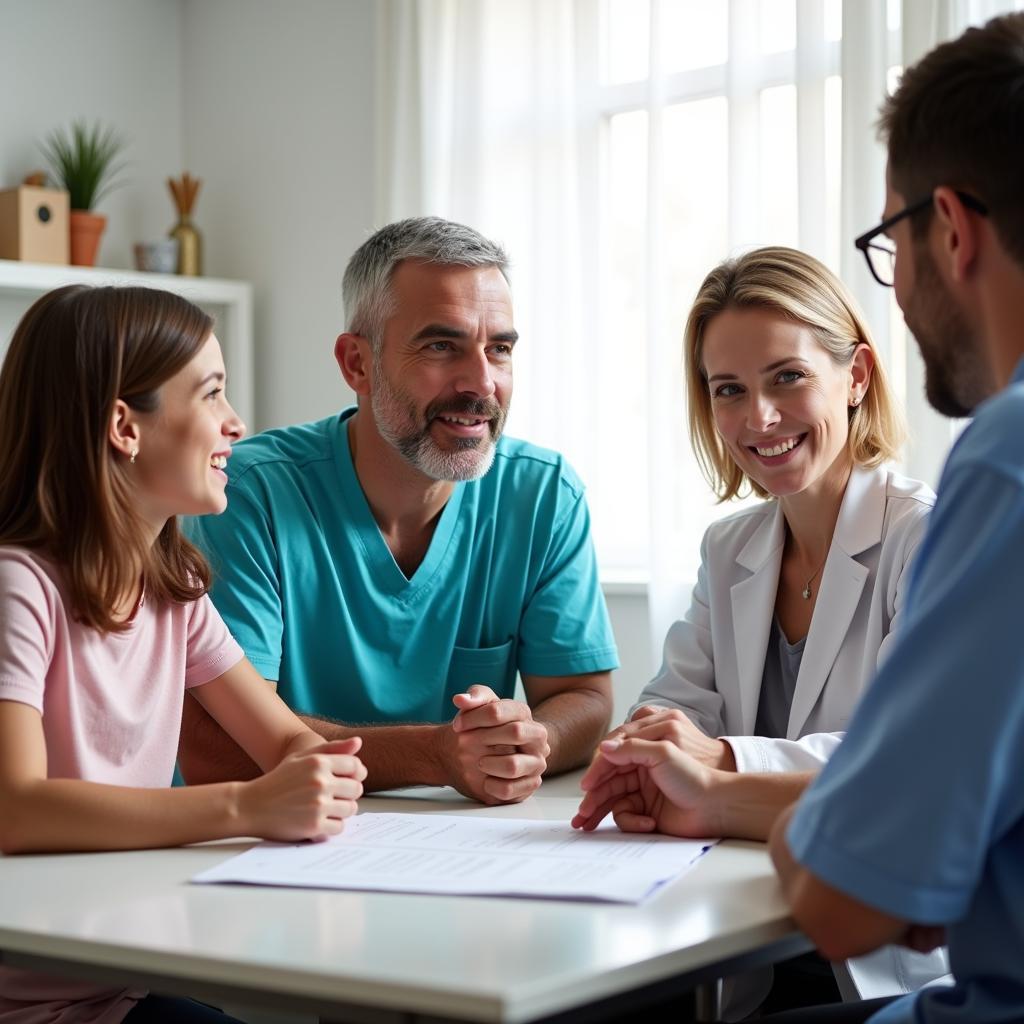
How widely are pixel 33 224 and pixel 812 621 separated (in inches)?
123

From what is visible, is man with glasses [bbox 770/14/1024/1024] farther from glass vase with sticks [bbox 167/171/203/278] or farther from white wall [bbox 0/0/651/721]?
glass vase with sticks [bbox 167/171/203/278]

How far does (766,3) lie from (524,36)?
0.81 meters

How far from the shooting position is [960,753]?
930mm

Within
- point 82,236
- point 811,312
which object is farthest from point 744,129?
point 82,236

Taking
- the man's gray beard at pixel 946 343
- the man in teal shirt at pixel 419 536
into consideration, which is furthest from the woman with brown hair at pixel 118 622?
the man's gray beard at pixel 946 343

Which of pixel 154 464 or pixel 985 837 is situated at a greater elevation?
pixel 154 464

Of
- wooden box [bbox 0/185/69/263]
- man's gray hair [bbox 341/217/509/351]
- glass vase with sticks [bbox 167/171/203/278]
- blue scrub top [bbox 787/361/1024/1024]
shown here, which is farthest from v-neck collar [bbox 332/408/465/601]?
glass vase with sticks [bbox 167/171/203/278]

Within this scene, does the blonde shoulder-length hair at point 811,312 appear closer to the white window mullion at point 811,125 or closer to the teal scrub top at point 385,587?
the teal scrub top at point 385,587

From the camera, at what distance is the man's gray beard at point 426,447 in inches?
87.4

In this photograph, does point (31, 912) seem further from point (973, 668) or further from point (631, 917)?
point (973, 668)

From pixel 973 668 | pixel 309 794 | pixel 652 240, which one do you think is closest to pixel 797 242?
pixel 652 240

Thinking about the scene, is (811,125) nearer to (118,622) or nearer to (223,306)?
(223,306)

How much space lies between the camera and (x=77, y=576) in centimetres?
152

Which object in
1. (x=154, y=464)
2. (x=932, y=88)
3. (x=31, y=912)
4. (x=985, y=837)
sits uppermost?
(x=932, y=88)
